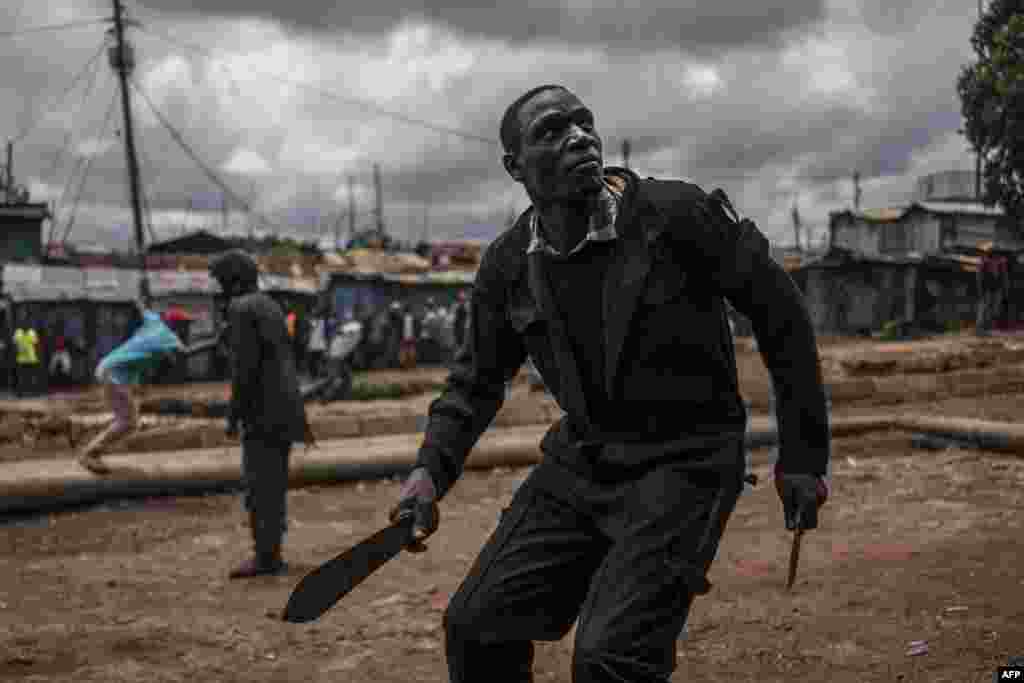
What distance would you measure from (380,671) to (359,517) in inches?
152

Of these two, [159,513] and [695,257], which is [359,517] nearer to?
[159,513]

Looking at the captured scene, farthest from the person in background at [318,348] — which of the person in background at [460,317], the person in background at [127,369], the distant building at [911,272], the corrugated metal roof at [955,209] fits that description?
the corrugated metal roof at [955,209]

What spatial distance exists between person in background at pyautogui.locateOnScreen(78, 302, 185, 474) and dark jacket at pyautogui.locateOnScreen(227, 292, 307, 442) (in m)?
2.26

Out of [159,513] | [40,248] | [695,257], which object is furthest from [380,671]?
[40,248]

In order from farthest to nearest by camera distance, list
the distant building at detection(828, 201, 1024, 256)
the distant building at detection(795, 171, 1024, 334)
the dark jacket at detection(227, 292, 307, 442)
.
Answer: the distant building at detection(828, 201, 1024, 256) → the distant building at detection(795, 171, 1024, 334) → the dark jacket at detection(227, 292, 307, 442)

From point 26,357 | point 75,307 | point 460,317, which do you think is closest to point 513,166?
point 26,357

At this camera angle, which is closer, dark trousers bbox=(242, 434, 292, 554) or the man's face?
the man's face

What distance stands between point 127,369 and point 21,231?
1035 inches

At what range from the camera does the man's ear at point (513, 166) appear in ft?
8.26

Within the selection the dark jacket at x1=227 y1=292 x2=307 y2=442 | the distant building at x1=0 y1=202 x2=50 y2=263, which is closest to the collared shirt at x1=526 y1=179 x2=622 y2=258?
the dark jacket at x1=227 y1=292 x2=307 y2=442

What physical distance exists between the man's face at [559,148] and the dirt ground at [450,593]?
2.24 meters

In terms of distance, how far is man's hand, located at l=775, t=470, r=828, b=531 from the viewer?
92.3 inches

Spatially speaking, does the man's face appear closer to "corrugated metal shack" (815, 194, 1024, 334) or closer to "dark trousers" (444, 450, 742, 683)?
"dark trousers" (444, 450, 742, 683)

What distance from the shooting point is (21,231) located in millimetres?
31234
